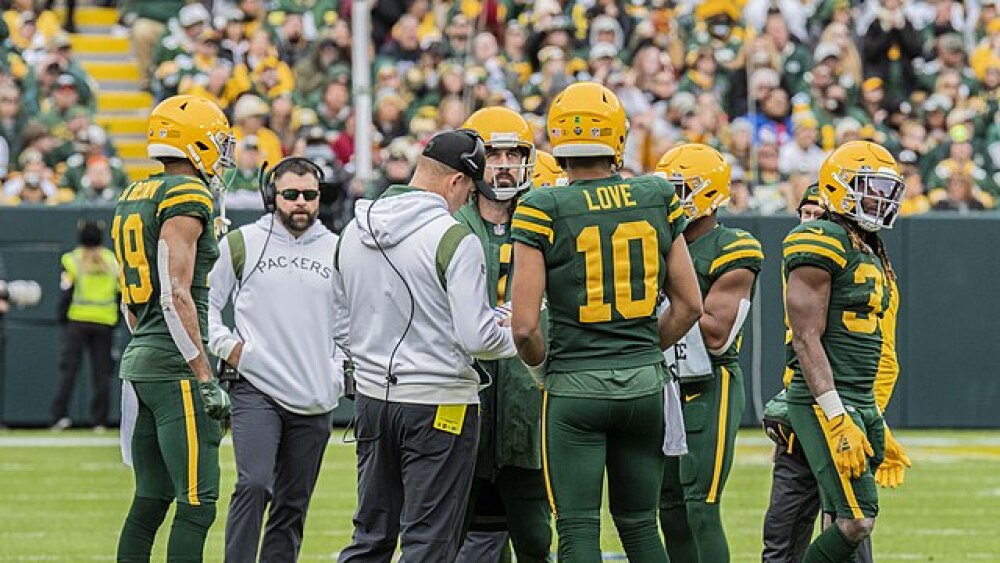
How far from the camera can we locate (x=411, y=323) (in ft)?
23.0

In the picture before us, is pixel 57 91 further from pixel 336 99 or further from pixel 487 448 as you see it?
pixel 487 448

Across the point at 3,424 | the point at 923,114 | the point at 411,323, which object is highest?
the point at 923,114

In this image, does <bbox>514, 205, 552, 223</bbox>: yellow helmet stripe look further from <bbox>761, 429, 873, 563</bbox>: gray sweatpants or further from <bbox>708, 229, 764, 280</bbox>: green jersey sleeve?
<bbox>761, 429, 873, 563</bbox>: gray sweatpants

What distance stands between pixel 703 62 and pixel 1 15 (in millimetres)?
7311

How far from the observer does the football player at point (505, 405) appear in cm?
757

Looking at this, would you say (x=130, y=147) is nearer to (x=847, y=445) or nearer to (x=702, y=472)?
(x=702, y=472)

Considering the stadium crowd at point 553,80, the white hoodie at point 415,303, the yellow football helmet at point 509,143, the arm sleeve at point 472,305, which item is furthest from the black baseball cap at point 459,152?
the stadium crowd at point 553,80

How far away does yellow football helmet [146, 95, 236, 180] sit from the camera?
7.73m

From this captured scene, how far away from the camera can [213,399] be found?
7.57m

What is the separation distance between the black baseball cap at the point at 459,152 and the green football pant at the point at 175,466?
4.57ft

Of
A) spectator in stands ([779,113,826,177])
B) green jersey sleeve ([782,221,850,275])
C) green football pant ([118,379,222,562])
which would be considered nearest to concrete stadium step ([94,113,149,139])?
spectator in stands ([779,113,826,177])

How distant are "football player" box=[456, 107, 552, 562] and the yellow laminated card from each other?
463 mm

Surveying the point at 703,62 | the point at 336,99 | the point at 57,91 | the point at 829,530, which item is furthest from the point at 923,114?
the point at 829,530

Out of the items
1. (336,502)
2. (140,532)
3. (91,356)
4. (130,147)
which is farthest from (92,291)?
(140,532)
